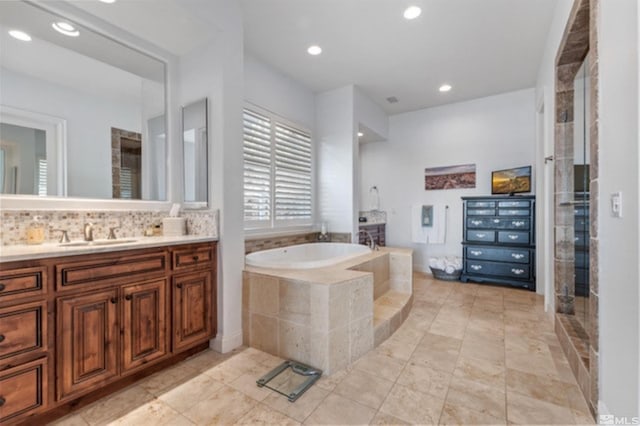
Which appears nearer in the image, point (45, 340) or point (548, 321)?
point (45, 340)

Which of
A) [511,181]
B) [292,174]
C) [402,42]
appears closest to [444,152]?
[511,181]

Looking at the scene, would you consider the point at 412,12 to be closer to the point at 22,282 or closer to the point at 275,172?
the point at 275,172

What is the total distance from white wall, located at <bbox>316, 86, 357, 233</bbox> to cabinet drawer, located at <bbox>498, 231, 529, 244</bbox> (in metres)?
2.10

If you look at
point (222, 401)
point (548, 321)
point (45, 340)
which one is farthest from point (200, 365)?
point (548, 321)

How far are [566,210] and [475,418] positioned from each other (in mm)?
1996

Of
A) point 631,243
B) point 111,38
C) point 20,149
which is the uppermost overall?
point 111,38

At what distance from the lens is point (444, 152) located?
4867 millimetres

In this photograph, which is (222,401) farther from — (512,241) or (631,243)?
(512,241)

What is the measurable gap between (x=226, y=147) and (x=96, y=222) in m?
1.09

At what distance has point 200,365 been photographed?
2076 millimetres

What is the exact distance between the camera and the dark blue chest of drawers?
3.89 metres

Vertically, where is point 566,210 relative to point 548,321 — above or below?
above

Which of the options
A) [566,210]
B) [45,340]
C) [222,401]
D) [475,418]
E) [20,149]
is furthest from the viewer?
[566,210]

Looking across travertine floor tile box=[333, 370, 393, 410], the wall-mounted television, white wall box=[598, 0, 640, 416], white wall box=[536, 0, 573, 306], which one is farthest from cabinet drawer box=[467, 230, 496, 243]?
travertine floor tile box=[333, 370, 393, 410]
